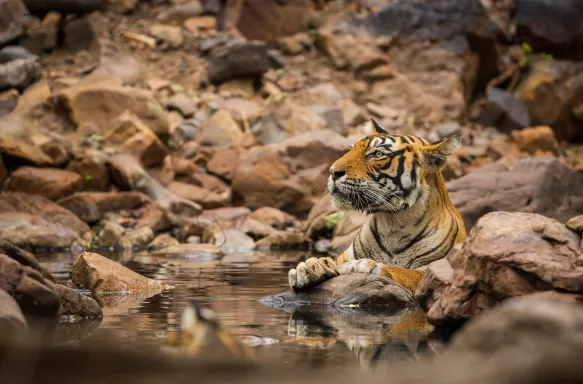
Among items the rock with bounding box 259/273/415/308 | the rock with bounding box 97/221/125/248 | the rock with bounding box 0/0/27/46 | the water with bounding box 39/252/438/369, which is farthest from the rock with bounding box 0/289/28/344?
the rock with bounding box 0/0/27/46

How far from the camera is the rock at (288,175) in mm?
15023

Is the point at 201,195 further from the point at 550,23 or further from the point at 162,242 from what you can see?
the point at 550,23

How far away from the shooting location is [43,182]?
541 inches

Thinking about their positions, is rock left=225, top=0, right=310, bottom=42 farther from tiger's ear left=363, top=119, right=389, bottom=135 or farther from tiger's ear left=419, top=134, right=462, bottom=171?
tiger's ear left=419, top=134, right=462, bottom=171

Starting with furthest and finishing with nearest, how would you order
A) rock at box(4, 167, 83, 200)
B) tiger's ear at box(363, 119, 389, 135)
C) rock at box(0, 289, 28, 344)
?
rock at box(4, 167, 83, 200)
tiger's ear at box(363, 119, 389, 135)
rock at box(0, 289, 28, 344)

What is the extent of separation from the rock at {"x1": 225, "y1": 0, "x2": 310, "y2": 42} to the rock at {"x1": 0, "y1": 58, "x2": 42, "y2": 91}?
4986 mm

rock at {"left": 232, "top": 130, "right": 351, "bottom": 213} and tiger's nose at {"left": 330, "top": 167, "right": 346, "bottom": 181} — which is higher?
tiger's nose at {"left": 330, "top": 167, "right": 346, "bottom": 181}

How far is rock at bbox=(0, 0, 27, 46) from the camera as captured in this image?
59.4 ft

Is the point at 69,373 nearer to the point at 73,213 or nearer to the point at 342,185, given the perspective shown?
the point at 342,185

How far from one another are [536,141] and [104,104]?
31.1 feet

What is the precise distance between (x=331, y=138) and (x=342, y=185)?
835 centimetres

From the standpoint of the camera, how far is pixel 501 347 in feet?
8.85

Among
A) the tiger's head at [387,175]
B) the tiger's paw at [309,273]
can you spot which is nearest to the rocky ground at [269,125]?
the tiger's paw at [309,273]

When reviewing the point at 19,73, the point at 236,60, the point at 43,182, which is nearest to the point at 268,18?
the point at 236,60
